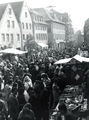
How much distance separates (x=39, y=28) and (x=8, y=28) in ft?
52.4

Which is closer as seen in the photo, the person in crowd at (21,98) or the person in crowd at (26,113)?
the person in crowd at (26,113)

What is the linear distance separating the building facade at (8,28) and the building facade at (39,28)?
30.1 feet

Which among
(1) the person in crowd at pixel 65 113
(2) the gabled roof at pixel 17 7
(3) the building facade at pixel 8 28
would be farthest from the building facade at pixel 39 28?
(1) the person in crowd at pixel 65 113

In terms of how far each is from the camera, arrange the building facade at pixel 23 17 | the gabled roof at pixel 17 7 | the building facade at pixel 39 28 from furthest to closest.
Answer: the building facade at pixel 39 28, the gabled roof at pixel 17 7, the building facade at pixel 23 17

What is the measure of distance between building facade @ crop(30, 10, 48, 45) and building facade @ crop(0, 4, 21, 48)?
9174mm

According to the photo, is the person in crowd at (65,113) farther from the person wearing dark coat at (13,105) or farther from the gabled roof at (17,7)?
the gabled roof at (17,7)

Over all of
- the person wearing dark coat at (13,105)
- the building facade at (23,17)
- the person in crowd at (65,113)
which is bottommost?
the person wearing dark coat at (13,105)

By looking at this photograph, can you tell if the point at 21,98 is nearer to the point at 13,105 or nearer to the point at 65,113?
the point at 13,105

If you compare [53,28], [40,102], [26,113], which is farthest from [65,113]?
[53,28]

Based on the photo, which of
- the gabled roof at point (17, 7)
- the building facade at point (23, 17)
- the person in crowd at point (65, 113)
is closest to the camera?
the person in crowd at point (65, 113)

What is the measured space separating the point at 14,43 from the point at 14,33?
6.27ft

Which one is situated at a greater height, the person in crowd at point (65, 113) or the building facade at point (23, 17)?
the building facade at point (23, 17)

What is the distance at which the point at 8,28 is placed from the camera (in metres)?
53.9

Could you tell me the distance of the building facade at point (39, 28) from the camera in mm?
65838
